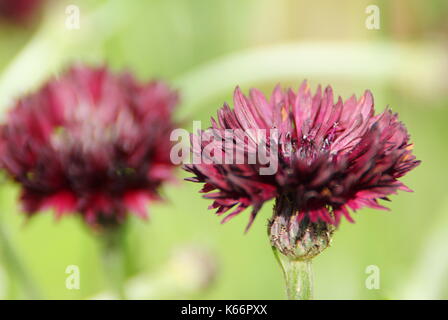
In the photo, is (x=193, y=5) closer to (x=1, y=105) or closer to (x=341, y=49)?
(x=341, y=49)

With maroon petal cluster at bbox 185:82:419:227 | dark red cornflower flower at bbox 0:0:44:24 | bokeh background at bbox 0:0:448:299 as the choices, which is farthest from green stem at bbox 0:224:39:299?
dark red cornflower flower at bbox 0:0:44:24

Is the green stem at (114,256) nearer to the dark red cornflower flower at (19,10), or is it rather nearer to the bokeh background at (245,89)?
the bokeh background at (245,89)

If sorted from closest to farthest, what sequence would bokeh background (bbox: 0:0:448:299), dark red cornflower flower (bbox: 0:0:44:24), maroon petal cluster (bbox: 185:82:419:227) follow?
1. maroon petal cluster (bbox: 185:82:419:227)
2. bokeh background (bbox: 0:0:448:299)
3. dark red cornflower flower (bbox: 0:0:44:24)

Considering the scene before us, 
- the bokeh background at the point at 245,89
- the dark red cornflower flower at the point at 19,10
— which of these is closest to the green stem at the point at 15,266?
the bokeh background at the point at 245,89

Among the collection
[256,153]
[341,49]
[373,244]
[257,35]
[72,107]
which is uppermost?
[257,35]

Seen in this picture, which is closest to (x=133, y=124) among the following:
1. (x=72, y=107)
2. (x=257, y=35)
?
(x=72, y=107)

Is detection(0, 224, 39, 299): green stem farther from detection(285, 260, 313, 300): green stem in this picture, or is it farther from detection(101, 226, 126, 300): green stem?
detection(285, 260, 313, 300): green stem

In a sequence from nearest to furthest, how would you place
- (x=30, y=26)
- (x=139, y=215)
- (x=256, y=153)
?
(x=256, y=153) < (x=139, y=215) < (x=30, y=26)
